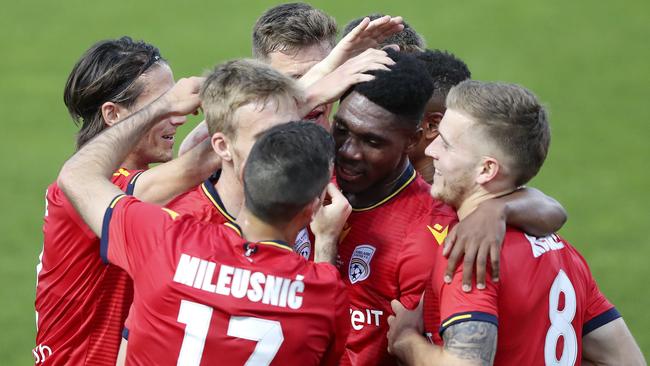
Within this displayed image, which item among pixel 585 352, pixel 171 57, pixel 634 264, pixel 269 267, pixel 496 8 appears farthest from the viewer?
pixel 496 8

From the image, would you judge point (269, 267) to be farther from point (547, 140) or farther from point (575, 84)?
point (575, 84)

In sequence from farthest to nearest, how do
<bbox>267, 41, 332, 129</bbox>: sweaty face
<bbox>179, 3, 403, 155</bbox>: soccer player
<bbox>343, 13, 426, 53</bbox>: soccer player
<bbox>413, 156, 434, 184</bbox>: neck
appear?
1. <bbox>343, 13, 426, 53</bbox>: soccer player
2. <bbox>267, 41, 332, 129</bbox>: sweaty face
3. <bbox>179, 3, 403, 155</bbox>: soccer player
4. <bbox>413, 156, 434, 184</bbox>: neck

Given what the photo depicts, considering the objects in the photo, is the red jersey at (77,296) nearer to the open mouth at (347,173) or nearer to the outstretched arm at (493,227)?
the open mouth at (347,173)

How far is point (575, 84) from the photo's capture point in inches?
672

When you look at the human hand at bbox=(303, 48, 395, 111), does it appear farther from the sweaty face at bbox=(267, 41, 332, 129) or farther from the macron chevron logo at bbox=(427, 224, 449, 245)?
the sweaty face at bbox=(267, 41, 332, 129)

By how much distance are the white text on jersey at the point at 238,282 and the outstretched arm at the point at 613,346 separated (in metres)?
1.55

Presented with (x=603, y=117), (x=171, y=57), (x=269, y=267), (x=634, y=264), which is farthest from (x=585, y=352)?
(x=171, y=57)

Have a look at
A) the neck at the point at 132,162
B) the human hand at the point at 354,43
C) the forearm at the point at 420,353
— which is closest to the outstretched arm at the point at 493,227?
the forearm at the point at 420,353

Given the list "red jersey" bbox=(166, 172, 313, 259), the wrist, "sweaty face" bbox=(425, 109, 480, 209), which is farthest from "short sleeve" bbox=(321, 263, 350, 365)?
"sweaty face" bbox=(425, 109, 480, 209)

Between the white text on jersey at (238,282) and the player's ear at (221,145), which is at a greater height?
the player's ear at (221,145)

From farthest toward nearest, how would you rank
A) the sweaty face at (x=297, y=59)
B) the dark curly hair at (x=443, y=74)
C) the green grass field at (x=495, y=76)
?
the green grass field at (x=495, y=76) → the sweaty face at (x=297, y=59) → the dark curly hair at (x=443, y=74)

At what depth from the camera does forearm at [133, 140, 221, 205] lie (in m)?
4.98

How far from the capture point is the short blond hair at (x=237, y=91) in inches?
181

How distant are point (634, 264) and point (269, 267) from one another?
8.66m
